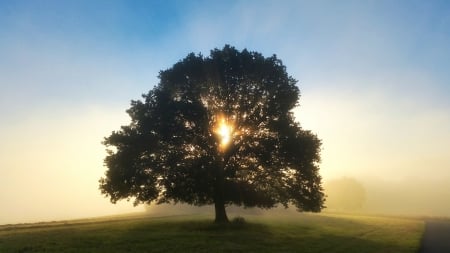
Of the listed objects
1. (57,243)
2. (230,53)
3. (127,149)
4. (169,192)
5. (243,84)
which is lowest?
(57,243)

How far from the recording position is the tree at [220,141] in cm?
4106

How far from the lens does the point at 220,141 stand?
4306 cm

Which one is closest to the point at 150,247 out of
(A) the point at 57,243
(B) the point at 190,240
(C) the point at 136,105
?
(B) the point at 190,240

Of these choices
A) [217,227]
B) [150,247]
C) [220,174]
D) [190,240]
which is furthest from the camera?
[220,174]

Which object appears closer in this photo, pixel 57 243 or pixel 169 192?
pixel 57 243

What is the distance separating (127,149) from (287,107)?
1938cm

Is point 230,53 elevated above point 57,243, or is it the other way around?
Result: point 230,53

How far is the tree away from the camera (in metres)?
41.1

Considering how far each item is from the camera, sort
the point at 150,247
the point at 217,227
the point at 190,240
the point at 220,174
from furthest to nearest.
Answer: the point at 220,174
the point at 217,227
the point at 190,240
the point at 150,247

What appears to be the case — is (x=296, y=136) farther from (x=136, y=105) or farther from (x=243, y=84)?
(x=136, y=105)

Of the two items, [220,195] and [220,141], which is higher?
[220,141]

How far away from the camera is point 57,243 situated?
2833 cm

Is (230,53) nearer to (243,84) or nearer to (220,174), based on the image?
(243,84)

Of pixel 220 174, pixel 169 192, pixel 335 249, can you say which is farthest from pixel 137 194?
pixel 335 249
